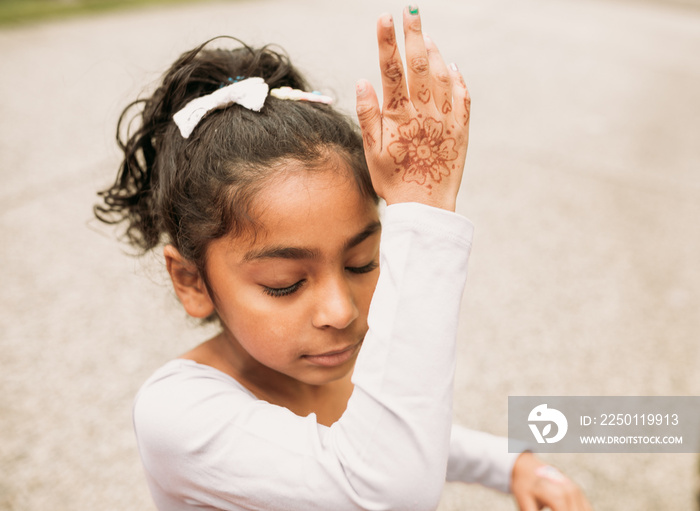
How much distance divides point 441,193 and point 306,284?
0.29 metres

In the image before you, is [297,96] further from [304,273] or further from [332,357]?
[332,357]

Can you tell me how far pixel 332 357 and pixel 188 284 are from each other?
0.36 metres

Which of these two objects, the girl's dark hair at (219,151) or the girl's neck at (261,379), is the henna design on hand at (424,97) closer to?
the girl's dark hair at (219,151)

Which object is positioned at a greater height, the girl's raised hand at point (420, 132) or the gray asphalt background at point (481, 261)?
the girl's raised hand at point (420, 132)

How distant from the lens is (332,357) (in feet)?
3.92

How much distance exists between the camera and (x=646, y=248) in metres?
3.81

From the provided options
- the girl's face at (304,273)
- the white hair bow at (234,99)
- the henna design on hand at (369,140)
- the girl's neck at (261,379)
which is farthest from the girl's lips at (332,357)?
the white hair bow at (234,99)

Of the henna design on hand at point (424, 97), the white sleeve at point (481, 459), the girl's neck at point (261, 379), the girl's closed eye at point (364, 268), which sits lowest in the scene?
the white sleeve at point (481, 459)

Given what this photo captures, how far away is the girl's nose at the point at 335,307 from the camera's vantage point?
1.12 meters

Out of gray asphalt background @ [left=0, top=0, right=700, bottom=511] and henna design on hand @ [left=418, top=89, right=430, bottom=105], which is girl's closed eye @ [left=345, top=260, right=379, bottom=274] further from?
gray asphalt background @ [left=0, top=0, right=700, bottom=511]

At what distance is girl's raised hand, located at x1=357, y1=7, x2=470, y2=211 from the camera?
102cm

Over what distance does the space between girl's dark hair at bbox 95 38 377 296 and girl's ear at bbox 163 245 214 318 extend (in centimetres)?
2

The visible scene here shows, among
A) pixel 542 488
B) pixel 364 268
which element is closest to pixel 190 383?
pixel 364 268

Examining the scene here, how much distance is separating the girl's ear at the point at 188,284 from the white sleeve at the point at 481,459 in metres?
0.69
